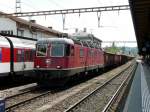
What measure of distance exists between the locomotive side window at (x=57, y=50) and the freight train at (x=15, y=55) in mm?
2354

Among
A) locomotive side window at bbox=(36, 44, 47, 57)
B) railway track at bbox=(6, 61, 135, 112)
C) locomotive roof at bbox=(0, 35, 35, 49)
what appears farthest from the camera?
locomotive side window at bbox=(36, 44, 47, 57)

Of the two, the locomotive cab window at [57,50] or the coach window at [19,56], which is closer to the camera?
the locomotive cab window at [57,50]

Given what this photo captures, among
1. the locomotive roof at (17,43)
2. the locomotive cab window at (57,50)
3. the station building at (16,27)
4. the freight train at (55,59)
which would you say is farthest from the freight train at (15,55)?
the station building at (16,27)

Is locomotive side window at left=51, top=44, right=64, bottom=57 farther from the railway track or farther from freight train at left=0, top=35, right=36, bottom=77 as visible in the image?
freight train at left=0, top=35, right=36, bottom=77

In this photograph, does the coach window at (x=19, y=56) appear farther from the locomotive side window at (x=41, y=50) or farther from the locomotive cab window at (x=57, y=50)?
the locomotive cab window at (x=57, y=50)

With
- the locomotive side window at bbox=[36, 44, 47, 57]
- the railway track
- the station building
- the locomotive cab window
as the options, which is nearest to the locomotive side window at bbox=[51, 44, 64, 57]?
the locomotive cab window

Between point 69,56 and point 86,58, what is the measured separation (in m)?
5.65

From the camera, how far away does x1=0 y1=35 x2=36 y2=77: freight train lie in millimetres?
19094

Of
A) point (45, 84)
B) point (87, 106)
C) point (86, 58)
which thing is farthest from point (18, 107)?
point (86, 58)

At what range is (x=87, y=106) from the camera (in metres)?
14.0

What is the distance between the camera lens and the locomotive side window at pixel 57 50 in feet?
64.9

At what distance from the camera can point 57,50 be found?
1995 centimetres

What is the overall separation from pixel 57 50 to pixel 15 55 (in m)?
2.62

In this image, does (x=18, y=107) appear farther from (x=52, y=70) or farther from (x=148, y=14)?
(x=148, y=14)
